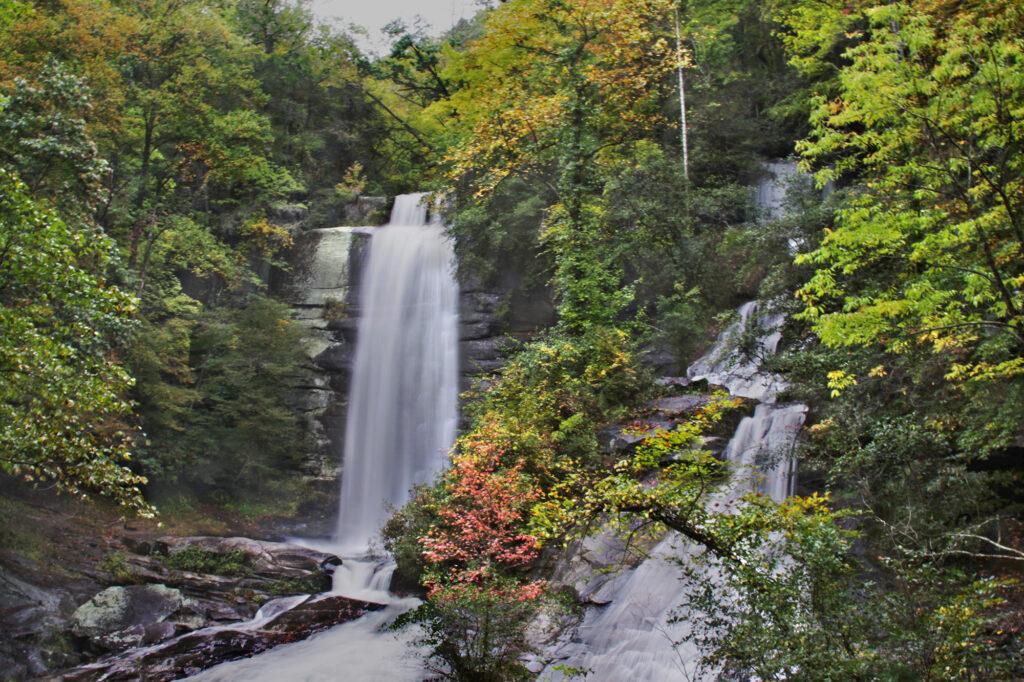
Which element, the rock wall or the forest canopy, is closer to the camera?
the forest canopy

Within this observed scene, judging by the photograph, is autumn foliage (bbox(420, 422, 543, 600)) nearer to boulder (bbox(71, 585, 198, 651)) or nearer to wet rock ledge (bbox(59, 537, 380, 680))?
wet rock ledge (bbox(59, 537, 380, 680))

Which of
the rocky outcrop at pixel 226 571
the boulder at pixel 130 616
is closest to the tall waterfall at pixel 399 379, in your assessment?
the rocky outcrop at pixel 226 571

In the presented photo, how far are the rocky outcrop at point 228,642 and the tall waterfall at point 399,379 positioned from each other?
16.3 ft

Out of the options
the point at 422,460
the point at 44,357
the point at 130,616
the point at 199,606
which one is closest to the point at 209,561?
the point at 199,606

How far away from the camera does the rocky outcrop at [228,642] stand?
1105cm

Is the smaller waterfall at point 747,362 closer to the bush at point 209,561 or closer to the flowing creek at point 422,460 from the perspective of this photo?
the flowing creek at point 422,460

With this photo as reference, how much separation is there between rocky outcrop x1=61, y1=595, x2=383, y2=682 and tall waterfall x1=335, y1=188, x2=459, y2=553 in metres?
4.95

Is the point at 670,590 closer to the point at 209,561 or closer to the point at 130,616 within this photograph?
the point at 130,616

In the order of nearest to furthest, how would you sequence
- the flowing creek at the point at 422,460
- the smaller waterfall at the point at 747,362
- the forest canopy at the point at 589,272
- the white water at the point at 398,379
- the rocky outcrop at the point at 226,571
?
the forest canopy at the point at 589,272, the flowing creek at the point at 422,460, the smaller waterfall at the point at 747,362, the rocky outcrop at the point at 226,571, the white water at the point at 398,379

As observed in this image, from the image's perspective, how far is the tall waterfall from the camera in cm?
2028

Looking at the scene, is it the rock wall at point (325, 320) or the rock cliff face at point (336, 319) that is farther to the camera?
the rock wall at point (325, 320)

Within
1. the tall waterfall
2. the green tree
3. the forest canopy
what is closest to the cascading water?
the forest canopy

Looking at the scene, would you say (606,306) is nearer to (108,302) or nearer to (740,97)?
(740,97)

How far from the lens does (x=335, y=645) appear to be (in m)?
12.6
